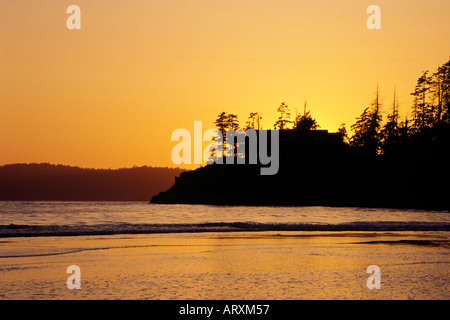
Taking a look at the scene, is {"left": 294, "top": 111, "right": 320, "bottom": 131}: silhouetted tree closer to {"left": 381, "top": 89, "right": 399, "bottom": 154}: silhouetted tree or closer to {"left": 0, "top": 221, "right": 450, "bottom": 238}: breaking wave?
{"left": 381, "top": 89, "right": 399, "bottom": 154}: silhouetted tree

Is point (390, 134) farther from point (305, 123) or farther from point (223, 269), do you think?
point (223, 269)

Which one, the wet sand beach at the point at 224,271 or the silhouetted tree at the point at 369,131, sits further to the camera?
the silhouetted tree at the point at 369,131

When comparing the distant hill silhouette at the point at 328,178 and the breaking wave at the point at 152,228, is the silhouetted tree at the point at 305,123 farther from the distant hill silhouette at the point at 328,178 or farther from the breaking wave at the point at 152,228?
the breaking wave at the point at 152,228

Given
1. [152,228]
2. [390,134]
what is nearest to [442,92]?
[390,134]

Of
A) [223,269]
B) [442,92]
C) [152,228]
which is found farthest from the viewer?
[442,92]

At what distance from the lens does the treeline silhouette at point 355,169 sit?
99125 mm

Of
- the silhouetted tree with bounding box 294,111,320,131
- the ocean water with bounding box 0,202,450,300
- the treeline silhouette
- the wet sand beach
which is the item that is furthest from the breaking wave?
the silhouetted tree with bounding box 294,111,320,131

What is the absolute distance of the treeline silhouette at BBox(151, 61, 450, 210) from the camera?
99.1 meters

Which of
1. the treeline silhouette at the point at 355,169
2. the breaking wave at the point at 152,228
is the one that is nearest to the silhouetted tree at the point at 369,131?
the treeline silhouette at the point at 355,169

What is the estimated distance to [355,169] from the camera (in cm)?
11000

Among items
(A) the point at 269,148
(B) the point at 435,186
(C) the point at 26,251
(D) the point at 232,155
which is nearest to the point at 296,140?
(A) the point at 269,148

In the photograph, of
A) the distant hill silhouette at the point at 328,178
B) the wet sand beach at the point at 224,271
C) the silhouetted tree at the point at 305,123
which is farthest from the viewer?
the silhouetted tree at the point at 305,123
